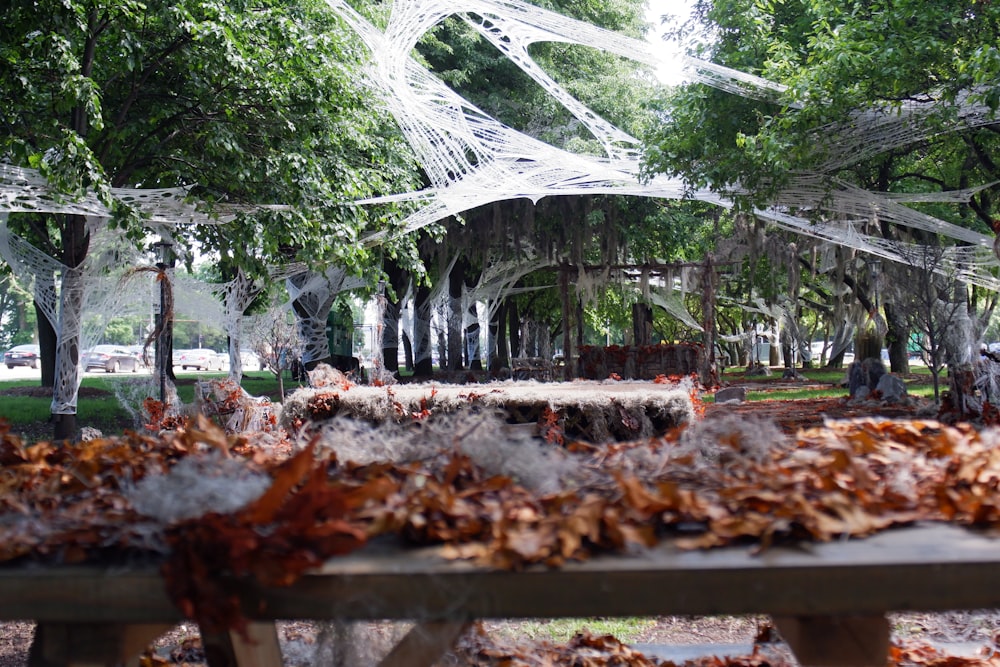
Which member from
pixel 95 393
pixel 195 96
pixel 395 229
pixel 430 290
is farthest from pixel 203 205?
pixel 430 290

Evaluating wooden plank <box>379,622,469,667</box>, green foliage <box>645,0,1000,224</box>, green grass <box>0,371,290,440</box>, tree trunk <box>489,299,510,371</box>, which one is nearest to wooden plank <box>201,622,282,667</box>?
wooden plank <box>379,622,469,667</box>

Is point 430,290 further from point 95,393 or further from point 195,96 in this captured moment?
point 195,96

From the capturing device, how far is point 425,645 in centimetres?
171

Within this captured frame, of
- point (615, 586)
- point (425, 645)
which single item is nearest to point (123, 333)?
point (425, 645)

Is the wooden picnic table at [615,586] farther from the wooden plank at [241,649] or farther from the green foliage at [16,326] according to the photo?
the green foliage at [16,326]

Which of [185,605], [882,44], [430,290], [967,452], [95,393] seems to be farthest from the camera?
[430,290]

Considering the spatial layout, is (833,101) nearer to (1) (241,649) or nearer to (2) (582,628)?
(2) (582,628)

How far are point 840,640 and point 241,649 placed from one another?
1.26 metres

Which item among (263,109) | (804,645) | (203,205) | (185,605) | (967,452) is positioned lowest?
(804,645)

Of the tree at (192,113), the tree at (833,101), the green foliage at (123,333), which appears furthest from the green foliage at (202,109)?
the green foliage at (123,333)

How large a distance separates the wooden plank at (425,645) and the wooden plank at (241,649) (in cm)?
34

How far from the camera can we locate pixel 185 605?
57.7 inches

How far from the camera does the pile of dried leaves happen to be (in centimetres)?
150

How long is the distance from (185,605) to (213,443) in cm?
68
